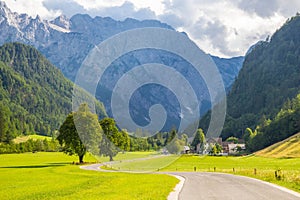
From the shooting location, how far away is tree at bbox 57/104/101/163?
284ft

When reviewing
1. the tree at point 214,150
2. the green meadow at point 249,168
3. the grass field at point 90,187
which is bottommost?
the grass field at point 90,187

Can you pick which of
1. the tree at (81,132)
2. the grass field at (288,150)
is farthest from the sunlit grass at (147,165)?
the grass field at (288,150)

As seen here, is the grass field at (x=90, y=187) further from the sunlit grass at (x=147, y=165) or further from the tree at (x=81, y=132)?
the tree at (x=81, y=132)

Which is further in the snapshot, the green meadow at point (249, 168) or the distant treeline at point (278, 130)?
the distant treeline at point (278, 130)

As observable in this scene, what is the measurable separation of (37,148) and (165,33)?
165110mm

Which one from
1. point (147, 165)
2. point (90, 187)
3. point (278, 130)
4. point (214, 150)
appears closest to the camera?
point (90, 187)

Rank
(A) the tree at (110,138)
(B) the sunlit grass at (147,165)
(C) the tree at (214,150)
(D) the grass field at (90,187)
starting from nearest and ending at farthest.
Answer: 1. (D) the grass field at (90,187)
2. (B) the sunlit grass at (147,165)
3. (A) the tree at (110,138)
4. (C) the tree at (214,150)

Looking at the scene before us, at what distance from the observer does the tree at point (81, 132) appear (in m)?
86.7

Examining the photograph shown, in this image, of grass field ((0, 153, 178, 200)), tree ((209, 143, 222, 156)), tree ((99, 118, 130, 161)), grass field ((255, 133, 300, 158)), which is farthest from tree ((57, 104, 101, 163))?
tree ((209, 143, 222, 156))

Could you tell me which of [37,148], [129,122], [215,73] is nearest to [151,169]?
[129,122]

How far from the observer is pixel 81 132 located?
94500 mm

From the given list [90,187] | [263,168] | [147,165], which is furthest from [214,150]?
[90,187]

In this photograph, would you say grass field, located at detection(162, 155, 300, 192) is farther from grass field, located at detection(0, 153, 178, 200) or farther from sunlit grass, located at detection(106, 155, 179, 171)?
grass field, located at detection(0, 153, 178, 200)

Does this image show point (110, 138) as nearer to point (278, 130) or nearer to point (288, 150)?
point (288, 150)
